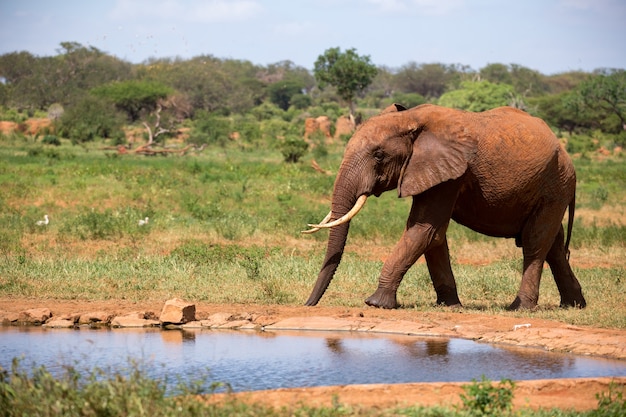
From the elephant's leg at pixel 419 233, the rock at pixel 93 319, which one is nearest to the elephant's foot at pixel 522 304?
the elephant's leg at pixel 419 233

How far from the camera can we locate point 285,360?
8602 mm

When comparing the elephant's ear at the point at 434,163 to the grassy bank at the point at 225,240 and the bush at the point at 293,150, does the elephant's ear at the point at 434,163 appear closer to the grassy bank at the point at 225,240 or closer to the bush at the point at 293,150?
the grassy bank at the point at 225,240

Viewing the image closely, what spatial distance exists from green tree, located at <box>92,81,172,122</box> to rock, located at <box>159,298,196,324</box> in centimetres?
3925

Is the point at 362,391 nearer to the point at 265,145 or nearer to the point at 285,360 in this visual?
the point at 285,360

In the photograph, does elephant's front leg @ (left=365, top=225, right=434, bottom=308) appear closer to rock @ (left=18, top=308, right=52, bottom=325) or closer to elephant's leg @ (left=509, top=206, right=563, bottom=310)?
elephant's leg @ (left=509, top=206, right=563, bottom=310)

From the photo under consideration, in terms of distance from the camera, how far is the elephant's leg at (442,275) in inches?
453

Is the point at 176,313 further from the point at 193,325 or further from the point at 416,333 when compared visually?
the point at 416,333

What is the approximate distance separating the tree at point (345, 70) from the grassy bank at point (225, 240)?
55.4ft

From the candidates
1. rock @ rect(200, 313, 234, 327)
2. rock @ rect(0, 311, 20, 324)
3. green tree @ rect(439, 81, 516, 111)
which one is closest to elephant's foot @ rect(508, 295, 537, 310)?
rock @ rect(200, 313, 234, 327)

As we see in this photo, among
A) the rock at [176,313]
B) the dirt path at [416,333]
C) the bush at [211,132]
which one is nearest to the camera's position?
the dirt path at [416,333]

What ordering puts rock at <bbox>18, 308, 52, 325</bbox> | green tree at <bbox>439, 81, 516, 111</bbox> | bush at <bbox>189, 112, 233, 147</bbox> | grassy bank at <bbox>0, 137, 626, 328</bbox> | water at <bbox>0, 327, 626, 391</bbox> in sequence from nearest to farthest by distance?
water at <bbox>0, 327, 626, 391</bbox>
rock at <bbox>18, 308, 52, 325</bbox>
grassy bank at <bbox>0, 137, 626, 328</bbox>
bush at <bbox>189, 112, 233, 147</bbox>
green tree at <bbox>439, 81, 516, 111</bbox>

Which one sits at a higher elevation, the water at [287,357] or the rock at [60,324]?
the rock at [60,324]

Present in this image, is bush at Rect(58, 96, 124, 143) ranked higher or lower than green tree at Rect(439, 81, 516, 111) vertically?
lower

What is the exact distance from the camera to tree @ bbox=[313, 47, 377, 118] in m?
45.0
